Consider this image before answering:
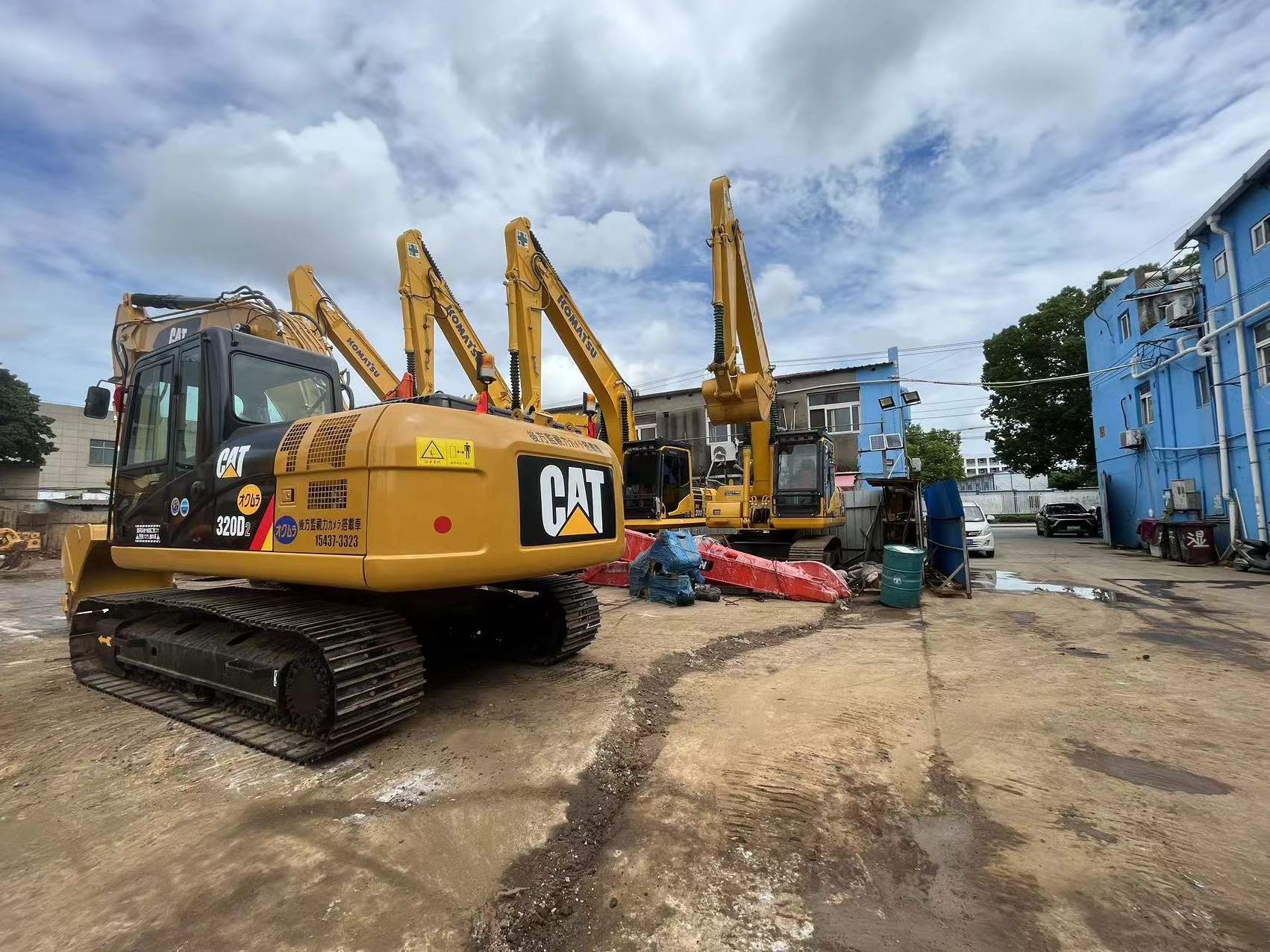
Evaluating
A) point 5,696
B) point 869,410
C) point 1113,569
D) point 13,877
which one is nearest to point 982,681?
point 13,877

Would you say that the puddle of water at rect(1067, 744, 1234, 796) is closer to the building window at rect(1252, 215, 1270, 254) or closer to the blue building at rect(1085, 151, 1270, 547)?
the blue building at rect(1085, 151, 1270, 547)

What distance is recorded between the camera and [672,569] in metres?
8.38

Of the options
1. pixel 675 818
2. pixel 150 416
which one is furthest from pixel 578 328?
pixel 675 818

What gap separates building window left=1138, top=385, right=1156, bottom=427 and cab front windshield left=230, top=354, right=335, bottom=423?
21008 mm

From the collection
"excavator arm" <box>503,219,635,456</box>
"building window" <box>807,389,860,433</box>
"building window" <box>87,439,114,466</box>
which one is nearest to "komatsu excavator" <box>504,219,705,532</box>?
"excavator arm" <box>503,219,635,456</box>

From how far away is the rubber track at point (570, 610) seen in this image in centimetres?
488

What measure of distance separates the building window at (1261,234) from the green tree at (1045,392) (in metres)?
14.2

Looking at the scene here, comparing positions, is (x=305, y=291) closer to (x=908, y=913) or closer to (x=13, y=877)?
(x=13, y=877)

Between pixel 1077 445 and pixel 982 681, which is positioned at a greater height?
pixel 1077 445

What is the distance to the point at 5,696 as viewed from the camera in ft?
14.9

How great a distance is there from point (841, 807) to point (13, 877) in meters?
3.34

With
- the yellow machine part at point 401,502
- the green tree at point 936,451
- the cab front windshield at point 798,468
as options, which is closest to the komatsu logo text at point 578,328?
the cab front windshield at point 798,468

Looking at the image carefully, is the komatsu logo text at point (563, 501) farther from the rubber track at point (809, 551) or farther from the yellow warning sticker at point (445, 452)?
the rubber track at point (809, 551)

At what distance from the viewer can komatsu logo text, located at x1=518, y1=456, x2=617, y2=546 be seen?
3.66 m
